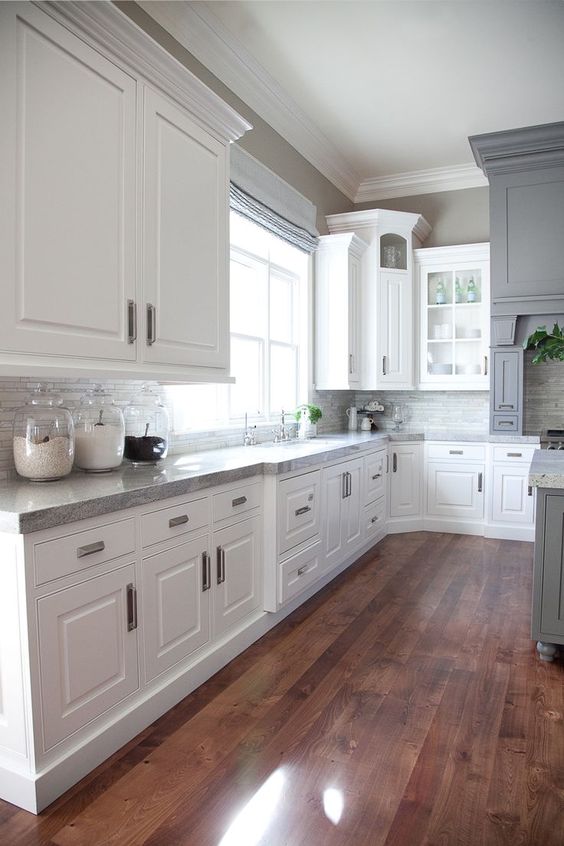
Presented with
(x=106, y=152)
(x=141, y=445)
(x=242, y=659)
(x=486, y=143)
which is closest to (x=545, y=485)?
(x=242, y=659)

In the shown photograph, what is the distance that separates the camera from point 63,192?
1.96m

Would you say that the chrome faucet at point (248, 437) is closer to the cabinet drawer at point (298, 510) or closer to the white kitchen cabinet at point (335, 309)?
the cabinet drawer at point (298, 510)

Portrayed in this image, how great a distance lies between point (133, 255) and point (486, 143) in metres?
3.62

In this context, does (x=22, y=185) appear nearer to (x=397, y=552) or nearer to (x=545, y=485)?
(x=545, y=485)

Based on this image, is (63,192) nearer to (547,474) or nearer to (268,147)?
(547,474)

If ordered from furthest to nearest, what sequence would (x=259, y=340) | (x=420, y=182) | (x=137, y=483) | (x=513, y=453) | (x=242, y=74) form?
1. (x=420, y=182)
2. (x=513, y=453)
3. (x=259, y=340)
4. (x=242, y=74)
5. (x=137, y=483)

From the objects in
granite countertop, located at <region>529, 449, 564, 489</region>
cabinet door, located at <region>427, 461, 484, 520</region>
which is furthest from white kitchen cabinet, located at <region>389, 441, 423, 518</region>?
granite countertop, located at <region>529, 449, 564, 489</region>

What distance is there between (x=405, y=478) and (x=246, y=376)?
1.85 m

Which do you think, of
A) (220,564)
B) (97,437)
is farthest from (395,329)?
(97,437)

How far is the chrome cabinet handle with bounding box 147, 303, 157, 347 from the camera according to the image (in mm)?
2357

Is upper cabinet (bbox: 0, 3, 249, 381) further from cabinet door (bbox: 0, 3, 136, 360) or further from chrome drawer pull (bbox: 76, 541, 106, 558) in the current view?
chrome drawer pull (bbox: 76, 541, 106, 558)

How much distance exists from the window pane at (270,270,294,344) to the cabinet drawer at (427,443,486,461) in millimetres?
1542

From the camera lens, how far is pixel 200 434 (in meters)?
3.49

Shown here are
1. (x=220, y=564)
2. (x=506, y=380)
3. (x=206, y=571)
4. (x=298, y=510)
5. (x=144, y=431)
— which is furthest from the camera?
(x=506, y=380)
